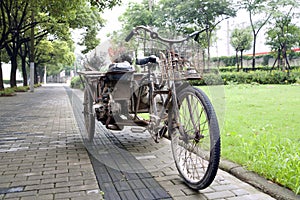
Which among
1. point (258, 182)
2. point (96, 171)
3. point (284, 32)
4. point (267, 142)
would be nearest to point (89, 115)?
point (96, 171)

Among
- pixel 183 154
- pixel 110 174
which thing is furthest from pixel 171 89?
pixel 110 174

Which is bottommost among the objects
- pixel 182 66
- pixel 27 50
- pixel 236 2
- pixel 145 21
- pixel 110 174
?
pixel 110 174

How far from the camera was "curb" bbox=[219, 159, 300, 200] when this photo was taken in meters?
2.63

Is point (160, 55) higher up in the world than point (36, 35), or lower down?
lower down

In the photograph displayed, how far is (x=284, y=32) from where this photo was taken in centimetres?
2306

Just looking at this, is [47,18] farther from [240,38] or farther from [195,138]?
[195,138]

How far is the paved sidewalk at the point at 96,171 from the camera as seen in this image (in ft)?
9.29

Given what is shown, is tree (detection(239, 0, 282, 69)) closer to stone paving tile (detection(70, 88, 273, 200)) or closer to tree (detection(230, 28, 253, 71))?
tree (detection(230, 28, 253, 71))

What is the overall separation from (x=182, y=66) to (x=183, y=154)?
0.82m

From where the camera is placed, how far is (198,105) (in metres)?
2.81

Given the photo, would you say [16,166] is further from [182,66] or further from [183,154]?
[182,66]

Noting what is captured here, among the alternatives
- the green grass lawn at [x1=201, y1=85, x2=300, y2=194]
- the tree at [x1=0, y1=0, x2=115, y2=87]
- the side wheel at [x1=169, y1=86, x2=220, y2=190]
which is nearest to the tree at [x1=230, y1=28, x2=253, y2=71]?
the tree at [x1=0, y1=0, x2=115, y2=87]

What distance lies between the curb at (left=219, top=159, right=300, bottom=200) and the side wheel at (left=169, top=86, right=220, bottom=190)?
522mm

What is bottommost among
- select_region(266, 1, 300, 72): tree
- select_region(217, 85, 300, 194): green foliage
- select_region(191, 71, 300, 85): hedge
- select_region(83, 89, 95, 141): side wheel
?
select_region(217, 85, 300, 194): green foliage
